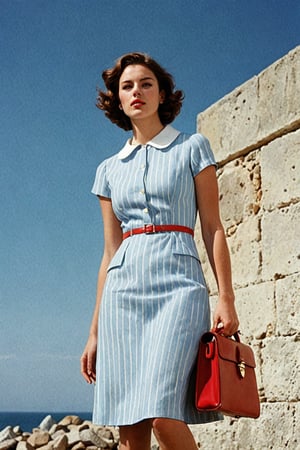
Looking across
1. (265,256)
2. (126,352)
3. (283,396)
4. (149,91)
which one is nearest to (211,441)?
(283,396)

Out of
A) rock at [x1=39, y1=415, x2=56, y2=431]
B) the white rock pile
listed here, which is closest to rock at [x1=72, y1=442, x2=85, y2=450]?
the white rock pile

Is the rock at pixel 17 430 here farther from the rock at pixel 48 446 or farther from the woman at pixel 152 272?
the woman at pixel 152 272

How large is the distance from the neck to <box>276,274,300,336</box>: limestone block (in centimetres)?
161

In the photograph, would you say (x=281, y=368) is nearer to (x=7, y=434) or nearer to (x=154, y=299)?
(x=154, y=299)

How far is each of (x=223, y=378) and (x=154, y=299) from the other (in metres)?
0.37

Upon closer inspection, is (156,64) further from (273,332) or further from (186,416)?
(273,332)

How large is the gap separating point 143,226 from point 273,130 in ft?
6.74

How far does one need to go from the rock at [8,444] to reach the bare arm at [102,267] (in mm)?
4036

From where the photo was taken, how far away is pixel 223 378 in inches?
117

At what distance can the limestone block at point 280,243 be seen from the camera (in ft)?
15.6

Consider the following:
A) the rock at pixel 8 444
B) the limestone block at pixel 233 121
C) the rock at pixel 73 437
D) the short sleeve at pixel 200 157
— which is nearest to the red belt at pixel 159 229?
the short sleeve at pixel 200 157

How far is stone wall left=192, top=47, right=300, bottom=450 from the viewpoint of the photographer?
184 inches

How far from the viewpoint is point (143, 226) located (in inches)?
127

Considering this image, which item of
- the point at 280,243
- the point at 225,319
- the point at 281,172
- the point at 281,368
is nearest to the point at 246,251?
the point at 280,243
